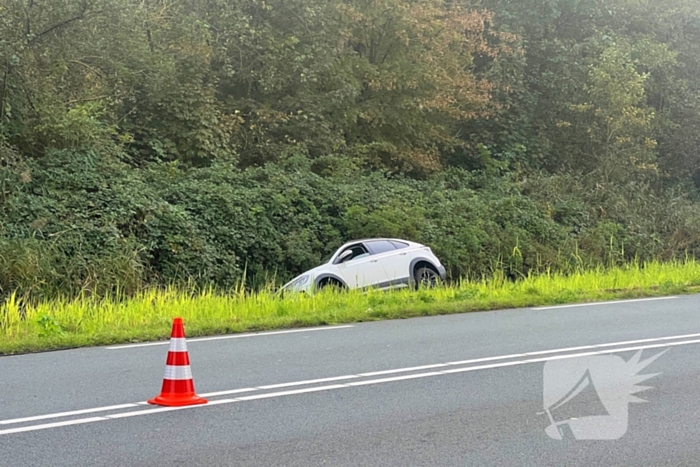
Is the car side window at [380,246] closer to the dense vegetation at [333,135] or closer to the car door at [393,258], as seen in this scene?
the car door at [393,258]

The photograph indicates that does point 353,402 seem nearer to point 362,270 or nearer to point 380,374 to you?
point 380,374

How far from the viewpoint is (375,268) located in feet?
59.7

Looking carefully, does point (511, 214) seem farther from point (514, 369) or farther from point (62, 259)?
point (514, 369)

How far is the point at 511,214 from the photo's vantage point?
24656 mm

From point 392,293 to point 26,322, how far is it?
6.75m

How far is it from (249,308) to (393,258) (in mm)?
5216

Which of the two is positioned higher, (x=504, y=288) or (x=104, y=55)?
(x=104, y=55)

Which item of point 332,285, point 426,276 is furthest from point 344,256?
point 426,276

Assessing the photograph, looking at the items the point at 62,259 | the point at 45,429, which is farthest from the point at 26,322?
the point at 45,429

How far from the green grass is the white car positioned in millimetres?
1429

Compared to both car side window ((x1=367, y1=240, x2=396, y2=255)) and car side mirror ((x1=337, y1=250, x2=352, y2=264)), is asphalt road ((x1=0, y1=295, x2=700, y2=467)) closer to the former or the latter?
car side mirror ((x1=337, y1=250, x2=352, y2=264))

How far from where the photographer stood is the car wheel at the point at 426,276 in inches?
730

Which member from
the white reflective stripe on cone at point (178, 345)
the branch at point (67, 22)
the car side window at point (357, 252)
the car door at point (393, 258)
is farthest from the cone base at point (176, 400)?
the branch at point (67, 22)

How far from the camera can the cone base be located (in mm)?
7364
